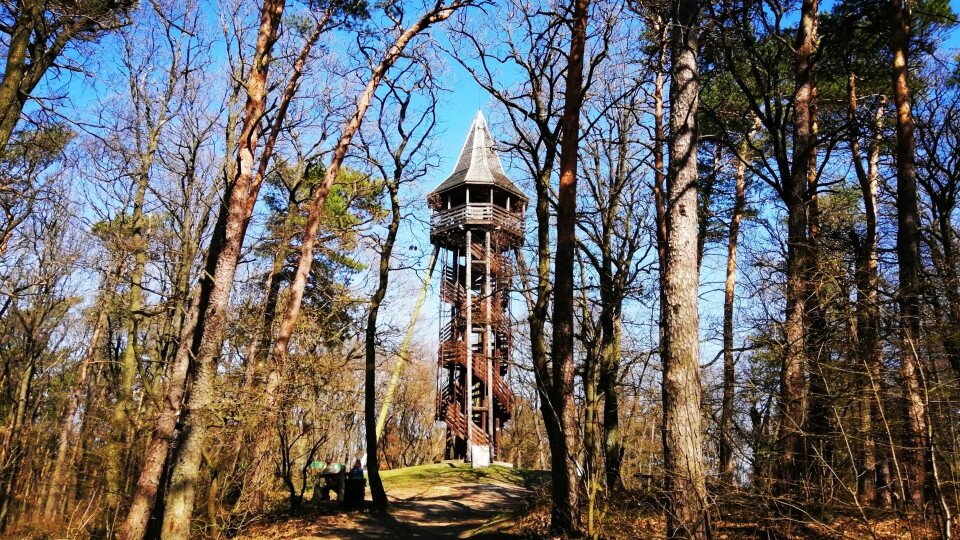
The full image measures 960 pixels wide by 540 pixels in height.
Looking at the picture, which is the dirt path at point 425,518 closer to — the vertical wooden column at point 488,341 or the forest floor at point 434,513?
the forest floor at point 434,513

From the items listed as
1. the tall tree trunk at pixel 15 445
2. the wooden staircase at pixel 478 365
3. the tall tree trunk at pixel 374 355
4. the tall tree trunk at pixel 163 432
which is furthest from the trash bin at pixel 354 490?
the wooden staircase at pixel 478 365

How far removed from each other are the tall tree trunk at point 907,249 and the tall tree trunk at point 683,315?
70.4 inches

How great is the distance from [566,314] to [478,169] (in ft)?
56.1

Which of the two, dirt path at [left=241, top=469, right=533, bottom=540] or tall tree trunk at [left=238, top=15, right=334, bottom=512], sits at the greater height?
tall tree trunk at [left=238, top=15, right=334, bottom=512]

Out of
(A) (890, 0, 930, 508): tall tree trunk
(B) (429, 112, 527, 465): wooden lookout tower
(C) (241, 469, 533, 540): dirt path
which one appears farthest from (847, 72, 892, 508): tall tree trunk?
(B) (429, 112, 527, 465): wooden lookout tower

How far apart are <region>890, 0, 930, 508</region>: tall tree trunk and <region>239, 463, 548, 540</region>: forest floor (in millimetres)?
4390

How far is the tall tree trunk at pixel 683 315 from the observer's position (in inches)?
172

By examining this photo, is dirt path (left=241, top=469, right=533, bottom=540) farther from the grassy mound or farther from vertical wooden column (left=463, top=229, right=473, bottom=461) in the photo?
vertical wooden column (left=463, top=229, right=473, bottom=461)

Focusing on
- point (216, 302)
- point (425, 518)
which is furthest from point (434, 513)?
point (216, 302)

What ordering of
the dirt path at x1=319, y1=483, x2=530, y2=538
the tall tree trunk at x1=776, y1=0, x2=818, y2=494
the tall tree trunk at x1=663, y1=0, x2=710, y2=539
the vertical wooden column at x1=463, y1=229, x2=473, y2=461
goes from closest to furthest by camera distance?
the tall tree trunk at x1=663, y1=0, x2=710, y2=539 → the tall tree trunk at x1=776, y1=0, x2=818, y2=494 → the dirt path at x1=319, y1=483, x2=530, y2=538 → the vertical wooden column at x1=463, y1=229, x2=473, y2=461

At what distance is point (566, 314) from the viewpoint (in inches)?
265

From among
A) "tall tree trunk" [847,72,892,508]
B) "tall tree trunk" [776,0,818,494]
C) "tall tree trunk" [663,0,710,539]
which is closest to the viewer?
"tall tree trunk" [663,0,710,539]

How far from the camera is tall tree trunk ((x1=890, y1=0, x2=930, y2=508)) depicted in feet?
17.3

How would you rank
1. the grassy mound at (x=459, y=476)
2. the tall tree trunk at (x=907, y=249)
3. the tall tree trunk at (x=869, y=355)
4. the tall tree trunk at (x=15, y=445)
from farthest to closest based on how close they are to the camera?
the grassy mound at (x=459, y=476) < the tall tree trunk at (x=15, y=445) < the tall tree trunk at (x=907, y=249) < the tall tree trunk at (x=869, y=355)
